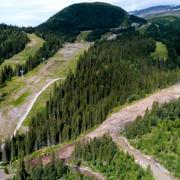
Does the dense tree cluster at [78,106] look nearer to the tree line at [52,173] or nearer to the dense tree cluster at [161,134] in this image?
the dense tree cluster at [161,134]

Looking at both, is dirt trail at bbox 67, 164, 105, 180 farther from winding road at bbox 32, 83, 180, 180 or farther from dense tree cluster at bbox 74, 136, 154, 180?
winding road at bbox 32, 83, 180, 180

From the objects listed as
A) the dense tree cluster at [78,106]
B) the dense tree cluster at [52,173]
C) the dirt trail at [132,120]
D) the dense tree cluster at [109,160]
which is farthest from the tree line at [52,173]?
the dense tree cluster at [78,106]

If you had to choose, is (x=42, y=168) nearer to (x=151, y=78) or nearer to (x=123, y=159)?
(x=123, y=159)

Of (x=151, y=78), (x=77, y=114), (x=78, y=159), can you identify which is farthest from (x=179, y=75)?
(x=78, y=159)

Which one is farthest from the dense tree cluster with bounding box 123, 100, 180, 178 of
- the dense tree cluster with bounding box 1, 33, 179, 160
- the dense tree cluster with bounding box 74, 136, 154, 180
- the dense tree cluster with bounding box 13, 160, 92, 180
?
the dense tree cluster with bounding box 1, 33, 179, 160

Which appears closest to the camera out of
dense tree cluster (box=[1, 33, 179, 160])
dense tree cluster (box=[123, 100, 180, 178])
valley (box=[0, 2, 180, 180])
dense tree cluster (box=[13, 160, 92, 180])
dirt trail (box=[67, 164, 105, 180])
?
dirt trail (box=[67, 164, 105, 180])

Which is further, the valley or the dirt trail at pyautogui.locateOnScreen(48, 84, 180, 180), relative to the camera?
the valley

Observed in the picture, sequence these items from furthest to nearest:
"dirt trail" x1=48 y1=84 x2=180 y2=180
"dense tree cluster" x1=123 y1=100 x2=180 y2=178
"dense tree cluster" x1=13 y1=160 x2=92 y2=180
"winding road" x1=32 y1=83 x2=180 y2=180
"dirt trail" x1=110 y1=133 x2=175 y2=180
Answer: "dense tree cluster" x1=123 y1=100 x2=180 y2=178
"dense tree cluster" x1=13 y1=160 x2=92 y2=180
"dirt trail" x1=48 y1=84 x2=180 y2=180
"winding road" x1=32 y1=83 x2=180 y2=180
"dirt trail" x1=110 y1=133 x2=175 y2=180
